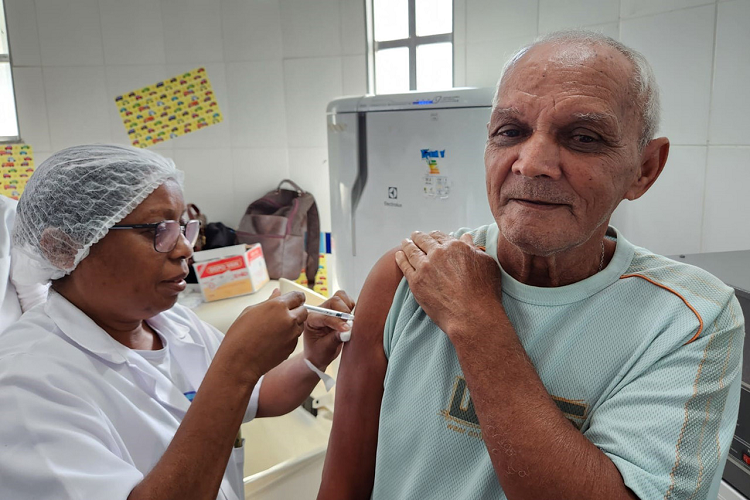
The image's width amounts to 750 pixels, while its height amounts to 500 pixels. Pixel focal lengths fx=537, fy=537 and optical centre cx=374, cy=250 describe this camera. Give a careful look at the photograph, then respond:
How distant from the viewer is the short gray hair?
809 mm

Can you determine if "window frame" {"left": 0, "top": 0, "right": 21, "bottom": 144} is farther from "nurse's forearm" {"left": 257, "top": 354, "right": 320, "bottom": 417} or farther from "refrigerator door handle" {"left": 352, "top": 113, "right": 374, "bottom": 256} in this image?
"nurse's forearm" {"left": 257, "top": 354, "right": 320, "bottom": 417}

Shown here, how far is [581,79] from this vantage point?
0.78 m

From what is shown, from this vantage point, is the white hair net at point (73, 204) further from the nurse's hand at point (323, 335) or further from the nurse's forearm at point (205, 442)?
the nurse's hand at point (323, 335)

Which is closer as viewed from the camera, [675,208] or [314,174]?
[675,208]

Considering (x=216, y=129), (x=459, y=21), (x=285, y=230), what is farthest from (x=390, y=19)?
(x=285, y=230)

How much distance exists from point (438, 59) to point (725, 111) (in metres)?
1.70

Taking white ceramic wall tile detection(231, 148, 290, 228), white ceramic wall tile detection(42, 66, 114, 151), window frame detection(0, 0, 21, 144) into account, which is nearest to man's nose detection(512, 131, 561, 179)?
white ceramic wall tile detection(231, 148, 290, 228)

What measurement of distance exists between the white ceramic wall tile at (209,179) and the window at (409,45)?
1.08 metres

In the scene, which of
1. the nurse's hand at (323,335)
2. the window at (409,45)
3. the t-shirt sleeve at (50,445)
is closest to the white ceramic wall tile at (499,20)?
the window at (409,45)

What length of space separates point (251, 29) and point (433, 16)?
116 cm

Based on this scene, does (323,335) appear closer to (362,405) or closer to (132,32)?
(362,405)

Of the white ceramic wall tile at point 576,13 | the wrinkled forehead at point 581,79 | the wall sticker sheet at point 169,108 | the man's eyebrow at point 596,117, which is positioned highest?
the white ceramic wall tile at point 576,13

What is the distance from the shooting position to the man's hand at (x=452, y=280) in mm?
838

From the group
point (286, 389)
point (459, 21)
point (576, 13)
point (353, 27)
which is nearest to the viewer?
point (286, 389)
